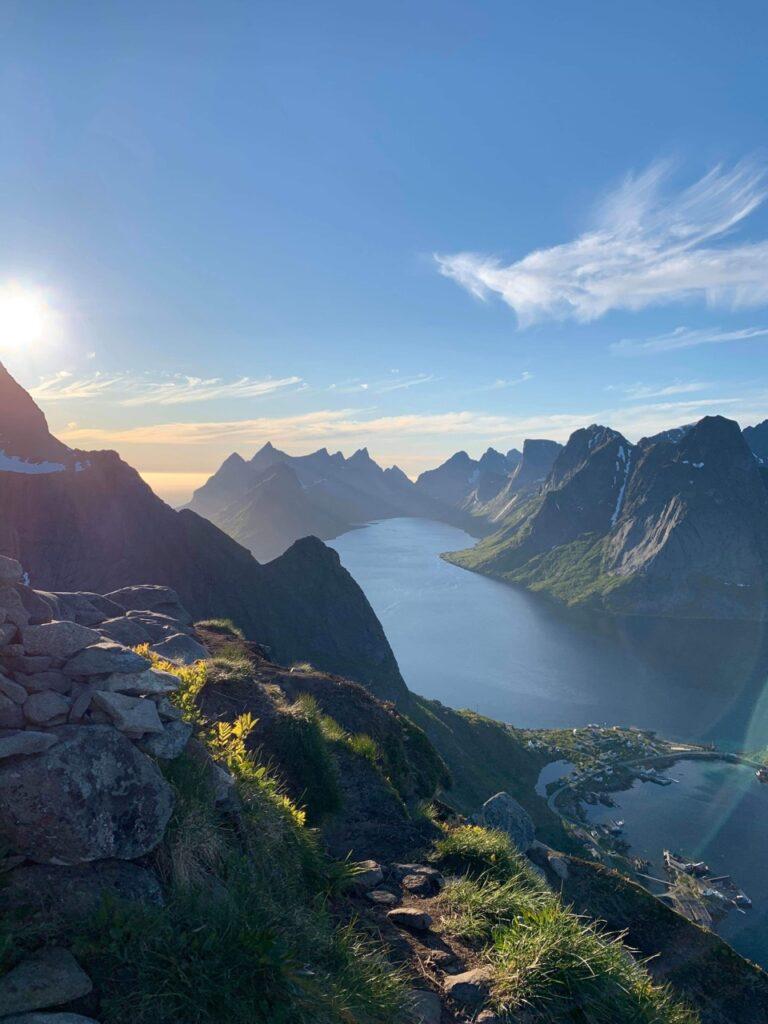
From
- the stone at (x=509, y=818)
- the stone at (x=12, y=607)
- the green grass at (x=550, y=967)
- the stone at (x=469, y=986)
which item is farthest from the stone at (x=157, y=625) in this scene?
the stone at (x=469, y=986)

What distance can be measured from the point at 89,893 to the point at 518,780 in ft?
334

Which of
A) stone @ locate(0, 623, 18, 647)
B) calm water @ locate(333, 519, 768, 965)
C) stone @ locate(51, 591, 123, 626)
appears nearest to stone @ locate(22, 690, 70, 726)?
stone @ locate(0, 623, 18, 647)

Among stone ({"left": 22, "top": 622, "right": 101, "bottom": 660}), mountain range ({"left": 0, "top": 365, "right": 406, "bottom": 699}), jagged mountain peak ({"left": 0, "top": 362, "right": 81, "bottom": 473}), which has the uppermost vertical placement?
jagged mountain peak ({"left": 0, "top": 362, "right": 81, "bottom": 473})

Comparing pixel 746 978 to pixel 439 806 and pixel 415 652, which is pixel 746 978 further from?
pixel 415 652

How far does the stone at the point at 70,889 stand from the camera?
5.49 m

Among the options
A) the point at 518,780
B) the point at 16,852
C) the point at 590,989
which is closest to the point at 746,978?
the point at 590,989

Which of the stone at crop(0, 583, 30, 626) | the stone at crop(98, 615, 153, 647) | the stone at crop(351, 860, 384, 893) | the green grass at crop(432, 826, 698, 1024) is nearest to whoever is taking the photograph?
the green grass at crop(432, 826, 698, 1024)

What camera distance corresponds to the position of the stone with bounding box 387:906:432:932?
8109 mm

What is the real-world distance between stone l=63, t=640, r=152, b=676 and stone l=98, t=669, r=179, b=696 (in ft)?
0.25

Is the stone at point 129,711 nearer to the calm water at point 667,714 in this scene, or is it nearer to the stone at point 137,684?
the stone at point 137,684

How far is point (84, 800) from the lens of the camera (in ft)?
20.8

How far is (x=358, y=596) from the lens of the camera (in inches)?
4916

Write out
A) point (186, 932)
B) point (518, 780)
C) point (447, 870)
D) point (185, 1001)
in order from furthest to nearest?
point (518, 780), point (447, 870), point (186, 932), point (185, 1001)

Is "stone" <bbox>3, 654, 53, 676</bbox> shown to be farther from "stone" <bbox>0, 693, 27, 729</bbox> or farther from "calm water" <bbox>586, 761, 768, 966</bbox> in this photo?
"calm water" <bbox>586, 761, 768, 966</bbox>
